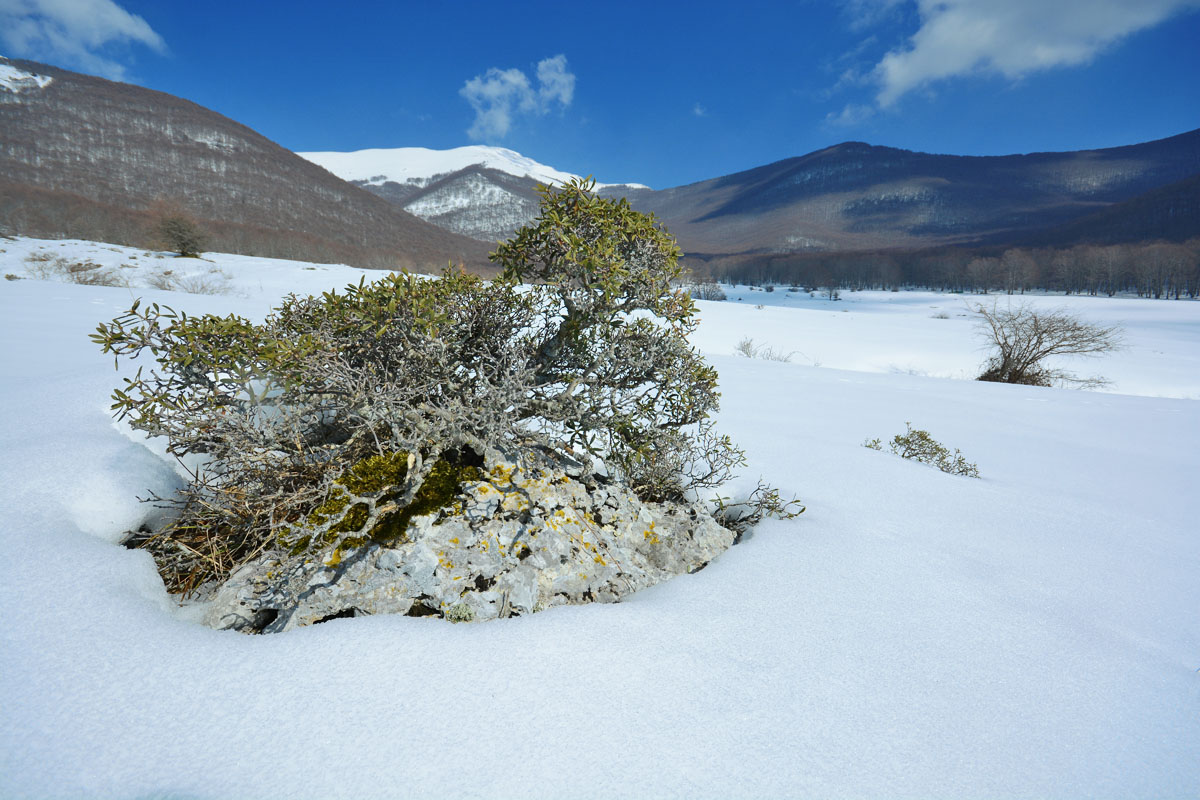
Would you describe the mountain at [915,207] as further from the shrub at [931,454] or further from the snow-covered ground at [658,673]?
the snow-covered ground at [658,673]

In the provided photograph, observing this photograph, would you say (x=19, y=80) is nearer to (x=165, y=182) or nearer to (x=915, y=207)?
(x=165, y=182)

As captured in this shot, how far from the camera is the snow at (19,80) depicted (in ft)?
294

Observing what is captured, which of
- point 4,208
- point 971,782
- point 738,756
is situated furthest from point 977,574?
point 4,208

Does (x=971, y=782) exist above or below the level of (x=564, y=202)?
below

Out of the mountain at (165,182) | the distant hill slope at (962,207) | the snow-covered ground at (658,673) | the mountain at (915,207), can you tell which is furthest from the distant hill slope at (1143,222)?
the snow-covered ground at (658,673)

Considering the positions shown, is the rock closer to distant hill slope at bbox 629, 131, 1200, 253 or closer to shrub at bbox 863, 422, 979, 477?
shrub at bbox 863, 422, 979, 477

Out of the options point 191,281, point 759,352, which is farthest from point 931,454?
point 191,281

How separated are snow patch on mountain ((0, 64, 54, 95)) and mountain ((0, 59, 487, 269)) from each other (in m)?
0.23

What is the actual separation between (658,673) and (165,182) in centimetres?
10503

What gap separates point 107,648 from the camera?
1.36 m

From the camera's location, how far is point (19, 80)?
93.4m

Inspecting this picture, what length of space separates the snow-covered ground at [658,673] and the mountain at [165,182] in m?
57.8

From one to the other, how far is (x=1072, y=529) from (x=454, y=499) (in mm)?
3505

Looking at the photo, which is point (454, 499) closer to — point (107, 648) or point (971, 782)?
point (107, 648)
